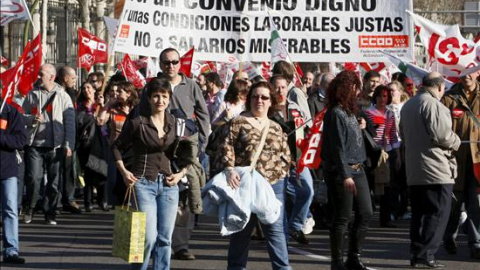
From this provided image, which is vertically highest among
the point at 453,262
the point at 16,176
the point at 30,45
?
the point at 30,45

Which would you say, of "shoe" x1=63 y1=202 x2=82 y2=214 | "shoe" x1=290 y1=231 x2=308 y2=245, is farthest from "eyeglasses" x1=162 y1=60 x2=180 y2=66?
"shoe" x1=63 y1=202 x2=82 y2=214

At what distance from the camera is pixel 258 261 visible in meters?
13.2

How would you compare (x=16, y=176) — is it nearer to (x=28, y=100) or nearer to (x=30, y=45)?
(x=30, y=45)

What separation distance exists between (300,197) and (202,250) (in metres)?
1.36

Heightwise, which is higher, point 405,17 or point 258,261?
point 405,17

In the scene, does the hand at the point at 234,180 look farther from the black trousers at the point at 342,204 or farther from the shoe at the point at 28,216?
the shoe at the point at 28,216

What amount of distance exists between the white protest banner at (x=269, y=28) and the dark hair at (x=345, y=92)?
296 cm

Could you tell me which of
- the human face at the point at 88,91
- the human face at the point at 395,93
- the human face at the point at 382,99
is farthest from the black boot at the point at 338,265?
the human face at the point at 88,91

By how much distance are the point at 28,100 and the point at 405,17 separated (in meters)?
4.79

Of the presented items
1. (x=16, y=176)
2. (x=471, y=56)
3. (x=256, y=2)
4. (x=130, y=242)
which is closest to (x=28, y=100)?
(x=256, y=2)

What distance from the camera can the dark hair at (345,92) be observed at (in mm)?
12148

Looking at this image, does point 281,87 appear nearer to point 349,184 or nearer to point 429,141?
point 429,141

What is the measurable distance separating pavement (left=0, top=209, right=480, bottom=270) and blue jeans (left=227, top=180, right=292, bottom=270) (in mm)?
1607

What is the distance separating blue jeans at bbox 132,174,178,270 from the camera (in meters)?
10.7
